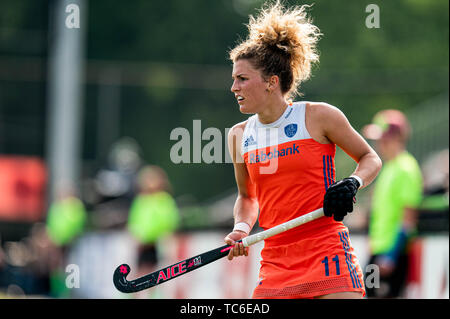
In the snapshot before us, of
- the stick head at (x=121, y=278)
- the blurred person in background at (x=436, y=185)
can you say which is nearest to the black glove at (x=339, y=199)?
the stick head at (x=121, y=278)

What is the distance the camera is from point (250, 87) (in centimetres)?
477

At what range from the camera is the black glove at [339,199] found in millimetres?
4301

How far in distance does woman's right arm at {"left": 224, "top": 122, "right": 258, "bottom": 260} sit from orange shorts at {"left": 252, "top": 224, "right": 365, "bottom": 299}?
11.8 inches

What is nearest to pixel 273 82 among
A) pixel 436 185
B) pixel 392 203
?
pixel 392 203

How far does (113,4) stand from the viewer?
26.6m

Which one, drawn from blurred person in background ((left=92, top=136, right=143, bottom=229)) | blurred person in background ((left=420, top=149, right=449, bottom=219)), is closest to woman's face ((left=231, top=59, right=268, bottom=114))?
blurred person in background ((left=420, top=149, right=449, bottom=219))

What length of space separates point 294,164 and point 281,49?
72 centimetres

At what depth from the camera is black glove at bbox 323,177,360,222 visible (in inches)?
169

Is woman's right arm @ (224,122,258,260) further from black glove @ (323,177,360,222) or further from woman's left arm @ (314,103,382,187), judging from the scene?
black glove @ (323,177,360,222)

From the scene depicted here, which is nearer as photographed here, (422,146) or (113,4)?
(422,146)
